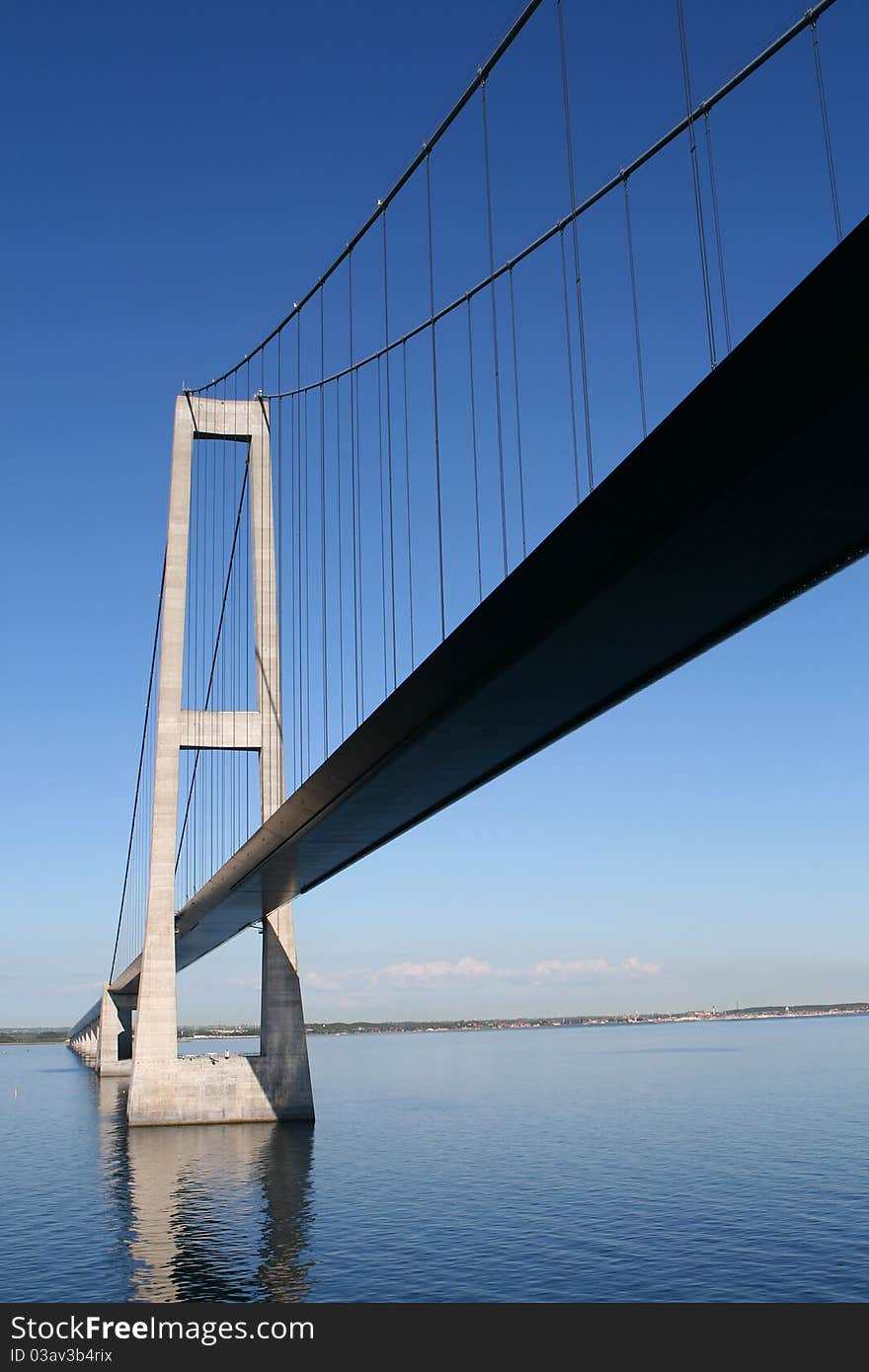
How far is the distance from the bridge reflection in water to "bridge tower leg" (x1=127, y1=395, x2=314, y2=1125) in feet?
2.70

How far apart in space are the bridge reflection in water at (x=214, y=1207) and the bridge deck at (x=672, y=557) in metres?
7.16

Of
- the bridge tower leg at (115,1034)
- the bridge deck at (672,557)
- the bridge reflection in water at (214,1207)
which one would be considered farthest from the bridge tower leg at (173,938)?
the bridge tower leg at (115,1034)

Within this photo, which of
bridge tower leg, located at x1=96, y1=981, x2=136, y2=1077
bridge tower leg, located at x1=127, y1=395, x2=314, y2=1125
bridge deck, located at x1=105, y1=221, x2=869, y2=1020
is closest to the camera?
bridge deck, located at x1=105, y1=221, x2=869, y2=1020

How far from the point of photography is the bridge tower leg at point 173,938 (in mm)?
34250

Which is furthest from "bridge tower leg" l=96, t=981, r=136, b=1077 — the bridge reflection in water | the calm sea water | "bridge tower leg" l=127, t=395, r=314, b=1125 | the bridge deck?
the bridge deck

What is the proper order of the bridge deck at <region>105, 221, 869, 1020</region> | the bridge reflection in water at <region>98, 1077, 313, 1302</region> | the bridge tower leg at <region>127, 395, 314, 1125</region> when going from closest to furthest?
the bridge deck at <region>105, 221, 869, 1020</region>
the bridge reflection in water at <region>98, 1077, 313, 1302</region>
the bridge tower leg at <region>127, 395, 314, 1125</region>

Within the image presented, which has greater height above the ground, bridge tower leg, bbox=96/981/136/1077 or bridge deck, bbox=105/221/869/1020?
bridge deck, bbox=105/221/869/1020

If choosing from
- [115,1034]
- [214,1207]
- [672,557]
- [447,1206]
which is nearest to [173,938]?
[214,1207]

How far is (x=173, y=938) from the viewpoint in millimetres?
35844

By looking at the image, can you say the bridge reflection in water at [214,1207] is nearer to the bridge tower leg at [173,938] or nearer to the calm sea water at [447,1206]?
the calm sea water at [447,1206]

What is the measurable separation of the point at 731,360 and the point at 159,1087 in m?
31.1

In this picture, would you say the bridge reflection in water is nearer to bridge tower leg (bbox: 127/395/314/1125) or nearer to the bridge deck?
bridge tower leg (bbox: 127/395/314/1125)

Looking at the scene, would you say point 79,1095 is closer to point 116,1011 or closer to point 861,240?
point 116,1011

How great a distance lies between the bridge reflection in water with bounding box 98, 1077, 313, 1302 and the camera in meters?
15.4
